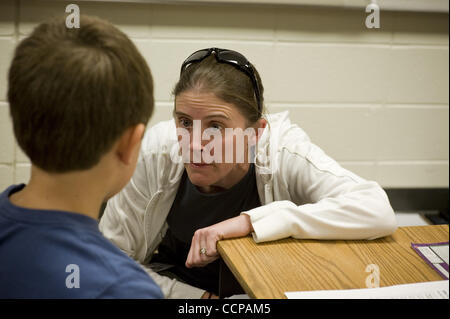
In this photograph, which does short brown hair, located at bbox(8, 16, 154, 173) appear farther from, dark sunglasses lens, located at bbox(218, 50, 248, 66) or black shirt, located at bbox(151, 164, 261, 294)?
black shirt, located at bbox(151, 164, 261, 294)

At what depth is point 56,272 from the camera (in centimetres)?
56

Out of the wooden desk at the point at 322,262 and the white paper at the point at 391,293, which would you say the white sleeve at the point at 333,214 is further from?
the white paper at the point at 391,293

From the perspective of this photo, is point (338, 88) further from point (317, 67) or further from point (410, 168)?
point (410, 168)

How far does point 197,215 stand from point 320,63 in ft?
1.60

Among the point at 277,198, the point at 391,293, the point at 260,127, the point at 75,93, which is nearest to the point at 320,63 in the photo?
the point at 260,127

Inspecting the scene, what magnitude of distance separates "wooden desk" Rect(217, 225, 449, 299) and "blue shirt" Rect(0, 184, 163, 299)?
265mm

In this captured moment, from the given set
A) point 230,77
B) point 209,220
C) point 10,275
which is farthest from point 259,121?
point 10,275

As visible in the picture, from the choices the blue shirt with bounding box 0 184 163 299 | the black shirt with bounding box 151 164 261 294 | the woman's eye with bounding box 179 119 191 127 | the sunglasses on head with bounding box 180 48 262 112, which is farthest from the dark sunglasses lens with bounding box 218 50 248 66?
the blue shirt with bounding box 0 184 163 299

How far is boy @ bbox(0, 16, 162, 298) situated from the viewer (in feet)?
1.76

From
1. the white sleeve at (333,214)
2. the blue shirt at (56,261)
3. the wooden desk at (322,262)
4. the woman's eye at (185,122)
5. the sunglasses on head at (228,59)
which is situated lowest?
the wooden desk at (322,262)

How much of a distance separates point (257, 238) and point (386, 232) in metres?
0.29

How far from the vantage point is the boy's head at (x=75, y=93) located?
1.75ft

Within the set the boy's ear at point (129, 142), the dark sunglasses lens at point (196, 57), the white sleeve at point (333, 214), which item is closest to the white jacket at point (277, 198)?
the white sleeve at point (333, 214)

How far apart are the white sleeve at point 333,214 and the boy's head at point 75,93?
421 mm
